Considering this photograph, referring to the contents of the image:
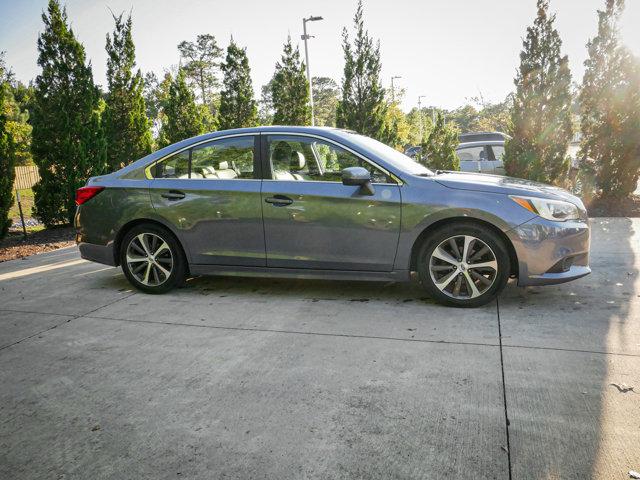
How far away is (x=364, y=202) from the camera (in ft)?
15.0

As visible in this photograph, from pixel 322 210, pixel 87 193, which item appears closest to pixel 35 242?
pixel 87 193

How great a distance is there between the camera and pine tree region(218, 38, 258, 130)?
17.9 m

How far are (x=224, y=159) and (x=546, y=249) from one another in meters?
3.10

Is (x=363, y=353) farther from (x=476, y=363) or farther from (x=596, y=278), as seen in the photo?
(x=596, y=278)

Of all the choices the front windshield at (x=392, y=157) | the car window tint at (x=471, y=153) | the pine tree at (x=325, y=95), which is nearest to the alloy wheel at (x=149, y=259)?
the front windshield at (x=392, y=157)

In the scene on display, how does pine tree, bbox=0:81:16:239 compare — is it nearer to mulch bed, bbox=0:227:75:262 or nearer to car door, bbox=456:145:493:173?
mulch bed, bbox=0:227:75:262

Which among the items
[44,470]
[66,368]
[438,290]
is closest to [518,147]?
[438,290]

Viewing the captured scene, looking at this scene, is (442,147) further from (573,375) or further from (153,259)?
(573,375)

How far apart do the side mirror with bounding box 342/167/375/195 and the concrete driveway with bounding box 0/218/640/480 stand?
1.06 m

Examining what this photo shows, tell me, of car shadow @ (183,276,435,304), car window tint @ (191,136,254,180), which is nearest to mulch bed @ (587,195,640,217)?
car shadow @ (183,276,435,304)

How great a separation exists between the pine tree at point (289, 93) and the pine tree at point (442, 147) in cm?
725

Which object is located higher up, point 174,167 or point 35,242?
point 174,167

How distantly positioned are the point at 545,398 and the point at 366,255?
210 centimetres

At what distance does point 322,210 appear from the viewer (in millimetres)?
4691
